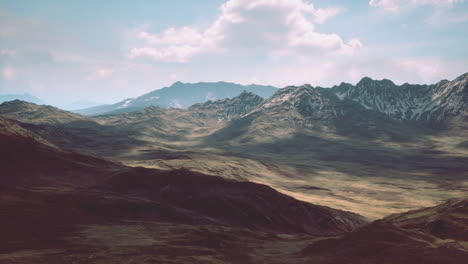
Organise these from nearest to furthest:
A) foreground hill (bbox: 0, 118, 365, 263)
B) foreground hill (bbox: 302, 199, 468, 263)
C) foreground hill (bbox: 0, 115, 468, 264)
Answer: foreground hill (bbox: 302, 199, 468, 263)
foreground hill (bbox: 0, 115, 468, 264)
foreground hill (bbox: 0, 118, 365, 263)

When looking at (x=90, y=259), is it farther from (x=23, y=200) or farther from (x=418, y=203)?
(x=418, y=203)

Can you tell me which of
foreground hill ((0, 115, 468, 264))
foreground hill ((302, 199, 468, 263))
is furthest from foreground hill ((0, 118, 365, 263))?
foreground hill ((302, 199, 468, 263))

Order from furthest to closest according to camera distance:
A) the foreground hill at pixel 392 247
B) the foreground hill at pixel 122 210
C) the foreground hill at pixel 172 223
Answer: the foreground hill at pixel 122 210, the foreground hill at pixel 172 223, the foreground hill at pixel 392 247

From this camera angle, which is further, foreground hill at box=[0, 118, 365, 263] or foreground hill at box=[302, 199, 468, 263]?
foreground hill at box=[0, 118, 365, 263]

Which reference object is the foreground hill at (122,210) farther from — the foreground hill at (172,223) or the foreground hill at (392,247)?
the foreground hill at (392,247)

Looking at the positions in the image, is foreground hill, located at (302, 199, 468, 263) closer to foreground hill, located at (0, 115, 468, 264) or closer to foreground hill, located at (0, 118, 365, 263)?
foreground hill, located at (0, 115, 468, 264)

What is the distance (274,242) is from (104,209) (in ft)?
137

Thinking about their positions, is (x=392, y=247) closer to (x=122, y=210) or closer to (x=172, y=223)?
(x=172, y=223)

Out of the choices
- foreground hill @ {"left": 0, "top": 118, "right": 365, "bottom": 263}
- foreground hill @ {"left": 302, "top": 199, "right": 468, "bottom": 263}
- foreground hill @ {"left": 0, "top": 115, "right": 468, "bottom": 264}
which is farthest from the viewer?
foreground hill @ {"left": 0, "top": 118, "right": 365, "bottom": 263}

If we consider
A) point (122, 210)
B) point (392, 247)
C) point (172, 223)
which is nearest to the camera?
point (392, 247)

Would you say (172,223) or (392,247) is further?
(172,223)

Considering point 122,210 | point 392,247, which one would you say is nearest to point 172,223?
point 122,210

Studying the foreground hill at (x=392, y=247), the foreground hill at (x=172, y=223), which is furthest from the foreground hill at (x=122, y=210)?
the foreground hill at (x=392, y=247)

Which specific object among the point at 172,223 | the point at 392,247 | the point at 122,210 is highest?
the point at 392,247
